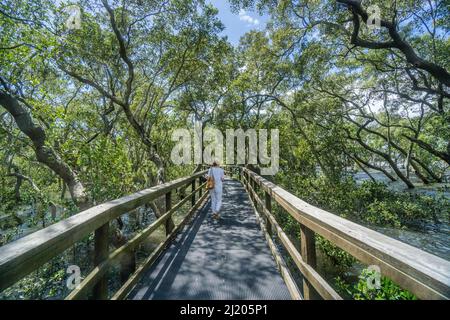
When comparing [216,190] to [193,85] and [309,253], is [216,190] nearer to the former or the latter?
[309,253]

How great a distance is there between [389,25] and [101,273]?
8.83 metres

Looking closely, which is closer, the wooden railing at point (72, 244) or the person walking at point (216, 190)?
the wooden railing at point (72, 244)

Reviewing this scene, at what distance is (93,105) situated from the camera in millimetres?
14031

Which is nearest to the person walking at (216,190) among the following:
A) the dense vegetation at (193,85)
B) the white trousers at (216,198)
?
the white trousers at (216,198)

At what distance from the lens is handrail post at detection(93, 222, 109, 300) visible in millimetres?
1877

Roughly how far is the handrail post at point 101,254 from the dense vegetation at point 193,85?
2.80 m

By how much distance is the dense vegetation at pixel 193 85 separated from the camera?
6242 millimetres

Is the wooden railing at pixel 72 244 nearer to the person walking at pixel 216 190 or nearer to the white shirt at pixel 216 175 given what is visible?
the person walking at pixel 216 190

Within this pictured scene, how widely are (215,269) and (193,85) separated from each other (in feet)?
39.5

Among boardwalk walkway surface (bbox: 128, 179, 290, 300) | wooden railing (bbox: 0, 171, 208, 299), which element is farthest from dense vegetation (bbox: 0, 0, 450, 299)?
wooden railing (bbox: 0, 171, 208, 299)

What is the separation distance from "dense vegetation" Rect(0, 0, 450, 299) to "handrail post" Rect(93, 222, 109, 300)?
280 cm

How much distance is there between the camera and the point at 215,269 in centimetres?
314

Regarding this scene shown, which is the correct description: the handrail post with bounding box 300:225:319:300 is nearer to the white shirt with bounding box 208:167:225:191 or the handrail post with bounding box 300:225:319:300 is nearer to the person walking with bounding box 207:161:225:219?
the person walking with bounding box 207:161:225:219

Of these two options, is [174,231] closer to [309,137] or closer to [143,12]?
[143,12]
